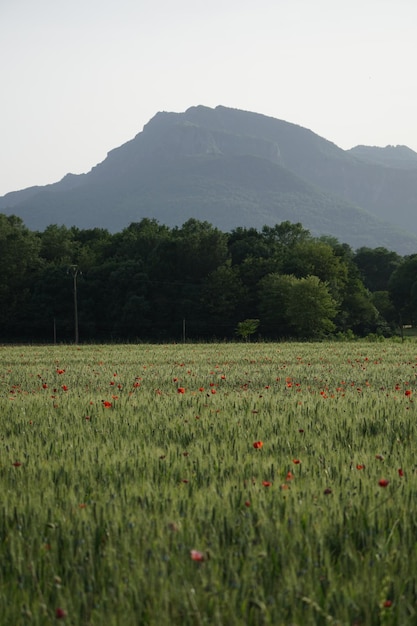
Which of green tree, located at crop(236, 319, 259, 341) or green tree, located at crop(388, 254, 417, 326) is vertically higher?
green tree, located at crop(388, 254, 417, 326)

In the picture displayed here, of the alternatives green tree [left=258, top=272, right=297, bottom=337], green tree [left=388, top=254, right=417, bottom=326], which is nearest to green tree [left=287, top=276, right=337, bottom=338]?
green tree [left=258, top=272, right=297, bottom=337]

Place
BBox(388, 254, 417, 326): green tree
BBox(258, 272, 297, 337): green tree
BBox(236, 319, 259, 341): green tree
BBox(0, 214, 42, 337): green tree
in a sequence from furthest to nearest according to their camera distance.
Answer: BBox(388, 254, 417, 326): green tree
BBox(0, 214, 42, 337): green tree
BBox(258, 272, 297, 337): green tree
BBox(236, 319, 259, 341): green tree

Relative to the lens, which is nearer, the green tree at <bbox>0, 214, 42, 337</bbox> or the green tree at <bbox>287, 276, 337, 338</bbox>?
the green tree at <bbox>287, 276, 337, 338</bbox>

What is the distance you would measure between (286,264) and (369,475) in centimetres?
7862

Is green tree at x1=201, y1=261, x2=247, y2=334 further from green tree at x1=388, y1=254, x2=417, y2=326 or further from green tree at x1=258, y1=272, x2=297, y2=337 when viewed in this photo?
green tree at x1=388, y1=254, x2=417, y2=326

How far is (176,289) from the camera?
264 feet

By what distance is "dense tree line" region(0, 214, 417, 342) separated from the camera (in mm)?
76625

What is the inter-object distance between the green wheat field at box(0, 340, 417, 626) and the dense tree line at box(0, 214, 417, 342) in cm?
6674

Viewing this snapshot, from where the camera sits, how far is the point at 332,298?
81.9 m

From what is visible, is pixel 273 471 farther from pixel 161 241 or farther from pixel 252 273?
pixel 161 241

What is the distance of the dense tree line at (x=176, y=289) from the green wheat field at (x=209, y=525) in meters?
66.7

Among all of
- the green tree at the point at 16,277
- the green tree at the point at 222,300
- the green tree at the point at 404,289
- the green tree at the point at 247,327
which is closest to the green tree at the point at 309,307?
the green tree at the point at 247,327

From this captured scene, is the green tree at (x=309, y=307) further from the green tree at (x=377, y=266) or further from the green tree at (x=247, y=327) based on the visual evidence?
the green tree at (x=377, y=266)

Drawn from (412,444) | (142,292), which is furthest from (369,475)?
(142,292)
